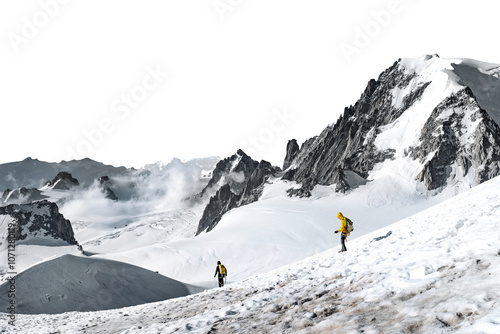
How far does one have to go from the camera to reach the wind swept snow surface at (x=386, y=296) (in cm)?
543

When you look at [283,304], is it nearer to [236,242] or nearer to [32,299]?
[32,299]

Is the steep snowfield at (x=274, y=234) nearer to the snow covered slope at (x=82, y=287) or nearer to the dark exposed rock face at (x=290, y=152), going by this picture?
the snow covered slope at (x=82, y=287)

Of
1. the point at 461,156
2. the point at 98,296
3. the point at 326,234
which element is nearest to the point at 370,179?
the point at 461,156

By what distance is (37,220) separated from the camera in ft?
374

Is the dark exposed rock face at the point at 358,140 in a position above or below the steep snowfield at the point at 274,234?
above

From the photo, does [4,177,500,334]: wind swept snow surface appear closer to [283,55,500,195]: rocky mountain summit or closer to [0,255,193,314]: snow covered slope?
[0,255,193,314]: snow covered slope

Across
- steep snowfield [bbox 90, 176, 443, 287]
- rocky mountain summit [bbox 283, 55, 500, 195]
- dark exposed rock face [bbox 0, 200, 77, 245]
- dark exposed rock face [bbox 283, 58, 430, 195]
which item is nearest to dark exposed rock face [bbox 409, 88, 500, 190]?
rocky mountain summit [bbox 283, 55, 500, 195]

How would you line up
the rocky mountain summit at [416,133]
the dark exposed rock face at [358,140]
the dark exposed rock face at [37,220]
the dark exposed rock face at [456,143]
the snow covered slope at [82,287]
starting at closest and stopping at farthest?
the snow covered slope at [82,287] → the dark exposed rock face at [456,143] → the rocky mountain summit at [416,133] → the dark exposed rock face at [358,140] → the dark exposed rock face at [37,220]

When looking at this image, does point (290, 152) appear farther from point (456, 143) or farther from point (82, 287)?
point (82, 287)

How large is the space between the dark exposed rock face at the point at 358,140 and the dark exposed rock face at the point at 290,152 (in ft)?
98.9

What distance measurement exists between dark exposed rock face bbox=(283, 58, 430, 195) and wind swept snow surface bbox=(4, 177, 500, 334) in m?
82.4

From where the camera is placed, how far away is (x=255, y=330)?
7371 millimetres

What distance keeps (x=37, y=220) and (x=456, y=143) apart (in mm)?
120854

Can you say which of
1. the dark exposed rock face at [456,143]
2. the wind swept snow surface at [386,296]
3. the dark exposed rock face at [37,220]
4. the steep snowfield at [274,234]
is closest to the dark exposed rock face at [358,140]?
the steep snowfield at [274,234]
